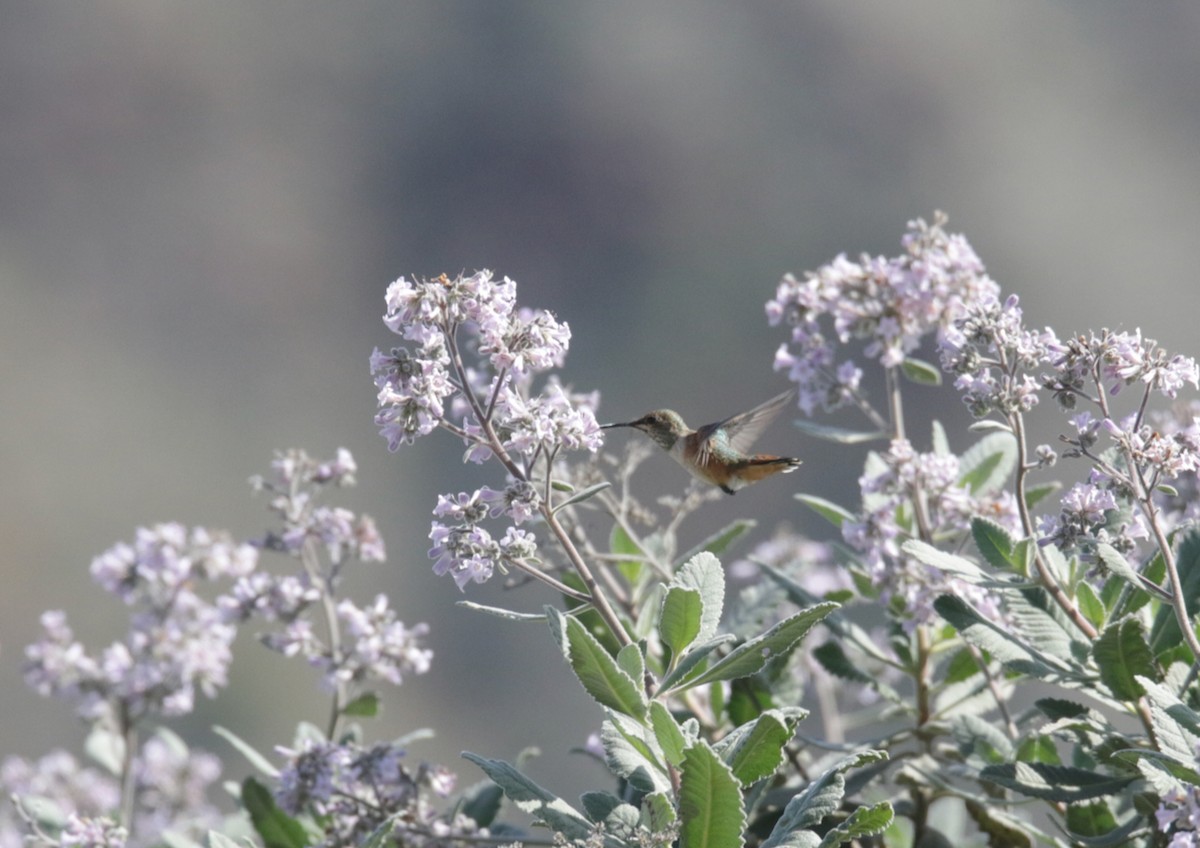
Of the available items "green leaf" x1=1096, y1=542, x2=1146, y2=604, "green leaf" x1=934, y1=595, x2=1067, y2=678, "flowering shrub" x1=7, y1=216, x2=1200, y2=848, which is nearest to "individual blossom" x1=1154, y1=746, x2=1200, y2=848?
"flowering shrub" x1=7, y1=216, x2=1200, y2=848

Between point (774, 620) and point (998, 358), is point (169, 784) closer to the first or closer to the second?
point (774, 620)

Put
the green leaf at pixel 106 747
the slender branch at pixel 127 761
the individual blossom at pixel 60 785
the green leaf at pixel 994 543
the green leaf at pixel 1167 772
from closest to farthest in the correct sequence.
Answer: the green leaf at pixel 1167 772, the green leaf at pixel 994 543, the slender branch at pixel 127 761, the green leaf at pixel 106 747, the individual blossom at pixel 60 785

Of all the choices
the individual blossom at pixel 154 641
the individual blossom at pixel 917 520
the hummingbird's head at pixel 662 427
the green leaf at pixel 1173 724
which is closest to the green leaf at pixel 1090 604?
the individual blossom at pixel 917 520

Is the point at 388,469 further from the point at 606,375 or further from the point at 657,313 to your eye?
the point at 657,313

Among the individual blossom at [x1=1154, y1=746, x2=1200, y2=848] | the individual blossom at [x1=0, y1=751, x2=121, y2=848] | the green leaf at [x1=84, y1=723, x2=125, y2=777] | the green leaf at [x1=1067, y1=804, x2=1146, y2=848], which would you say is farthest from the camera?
the individual blossom at [x1=0, y1=751, x2=121, y2=848]

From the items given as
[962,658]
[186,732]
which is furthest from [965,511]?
[186,732]

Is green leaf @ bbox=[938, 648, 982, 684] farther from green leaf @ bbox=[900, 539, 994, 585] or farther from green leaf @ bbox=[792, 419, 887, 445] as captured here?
green leaf @ bbox=[900, 539, 994, 585]

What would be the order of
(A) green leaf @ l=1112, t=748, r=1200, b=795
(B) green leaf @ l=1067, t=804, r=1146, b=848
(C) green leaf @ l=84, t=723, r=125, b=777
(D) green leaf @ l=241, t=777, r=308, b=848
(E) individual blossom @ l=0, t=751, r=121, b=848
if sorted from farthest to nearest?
(E) individual blossom @ l=0, t=751, r=121, b=848, (C) green leaf @ l=84, t=723, r=125, b=777, (D) green leaf @ l=241, t=777, r=308, b=848, (B) green leaf @ l=1067, t=804, r=1146, b=848, (A) green leaf @ l=1112, t=748, r=1200, b=795

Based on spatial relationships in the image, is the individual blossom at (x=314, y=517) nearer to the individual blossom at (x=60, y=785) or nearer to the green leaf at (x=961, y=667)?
the individual blossom at (x=60, y=785)
